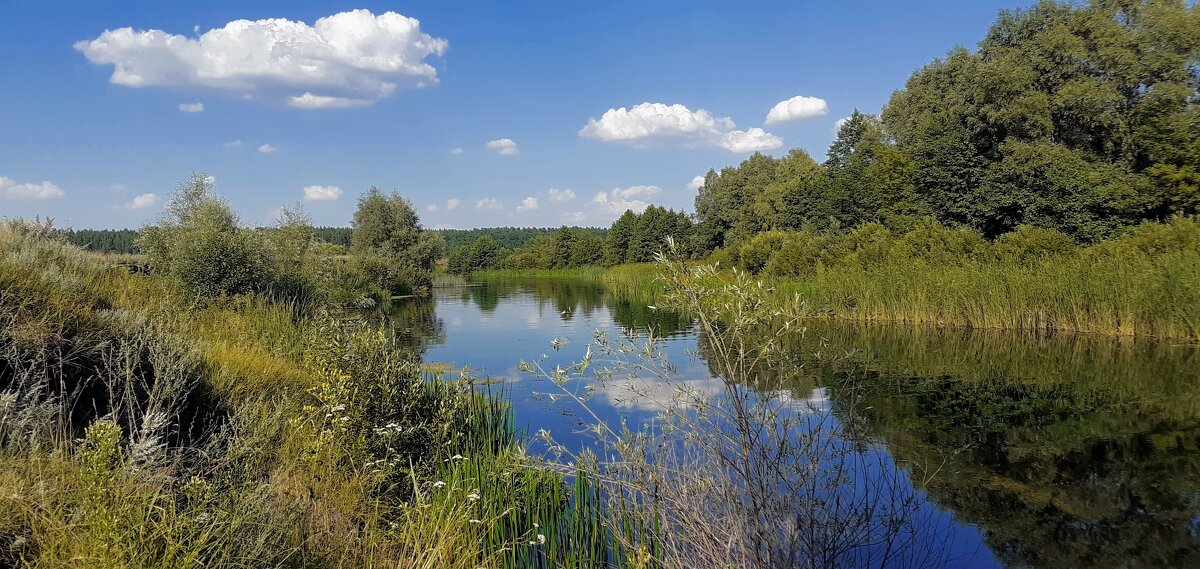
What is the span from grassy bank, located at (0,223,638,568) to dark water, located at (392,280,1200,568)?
5.16ft

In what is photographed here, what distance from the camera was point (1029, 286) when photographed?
18125 millimetres

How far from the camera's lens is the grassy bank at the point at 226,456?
360cm

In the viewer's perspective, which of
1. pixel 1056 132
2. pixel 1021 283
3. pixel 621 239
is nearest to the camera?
pixel 1021 283

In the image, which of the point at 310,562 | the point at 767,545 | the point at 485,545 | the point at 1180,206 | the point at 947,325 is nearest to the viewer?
the point at 310,562

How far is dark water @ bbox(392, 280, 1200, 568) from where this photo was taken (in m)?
6.56

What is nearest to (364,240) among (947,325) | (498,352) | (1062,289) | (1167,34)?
(498,352)

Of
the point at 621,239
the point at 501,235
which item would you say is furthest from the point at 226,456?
the point at 501,235

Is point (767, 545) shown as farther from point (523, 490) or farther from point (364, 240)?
point (364, 240)

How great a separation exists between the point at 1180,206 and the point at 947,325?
13.2 metres

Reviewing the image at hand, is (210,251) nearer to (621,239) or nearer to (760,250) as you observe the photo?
(760,250)

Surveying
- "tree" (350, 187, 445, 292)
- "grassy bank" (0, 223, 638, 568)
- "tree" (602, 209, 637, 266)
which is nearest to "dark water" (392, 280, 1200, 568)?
"grassy bank" (0, 223, 638, 568)

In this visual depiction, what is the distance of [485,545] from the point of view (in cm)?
548

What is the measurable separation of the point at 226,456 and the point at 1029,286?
19.0 meters

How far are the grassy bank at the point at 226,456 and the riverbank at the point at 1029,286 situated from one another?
643 cm
